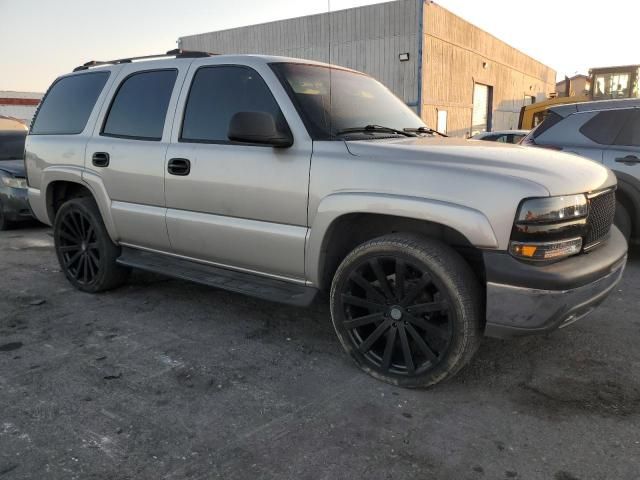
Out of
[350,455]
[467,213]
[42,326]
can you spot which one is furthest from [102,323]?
[467,213]

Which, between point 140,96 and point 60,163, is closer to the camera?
point 140,96

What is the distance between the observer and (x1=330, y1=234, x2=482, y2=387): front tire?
273 centimetres

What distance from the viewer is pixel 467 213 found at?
2596mm

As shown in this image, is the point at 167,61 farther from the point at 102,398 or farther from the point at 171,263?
the point at 102,398

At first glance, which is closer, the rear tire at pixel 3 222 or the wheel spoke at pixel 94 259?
the wheel spoke at pixel 94 259

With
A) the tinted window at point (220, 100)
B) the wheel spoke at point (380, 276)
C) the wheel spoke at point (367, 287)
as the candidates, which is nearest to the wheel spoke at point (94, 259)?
the tinted window at point (220, 100)

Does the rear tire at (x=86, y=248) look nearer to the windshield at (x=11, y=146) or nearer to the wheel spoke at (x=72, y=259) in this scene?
the wheel spoke at (x=72, y=259)

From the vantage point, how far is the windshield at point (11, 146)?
880 cm

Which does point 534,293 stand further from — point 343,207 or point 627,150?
point 627,150

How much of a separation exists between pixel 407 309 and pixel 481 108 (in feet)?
85.9

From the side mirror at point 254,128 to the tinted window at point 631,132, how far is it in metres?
4.27

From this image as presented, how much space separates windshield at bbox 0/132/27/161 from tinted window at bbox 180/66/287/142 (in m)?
6.55

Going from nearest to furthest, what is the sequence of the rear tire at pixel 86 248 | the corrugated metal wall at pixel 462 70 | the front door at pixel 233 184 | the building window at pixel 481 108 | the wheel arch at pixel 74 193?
the front door at pixel 233 184 → the wheel arch at pixel 74 193 → the rear tire at pixel 86 248 → the corrugated metal wall at pixel 462 70 → the building window at pixel 481 108

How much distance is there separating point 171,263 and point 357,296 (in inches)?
66.1
